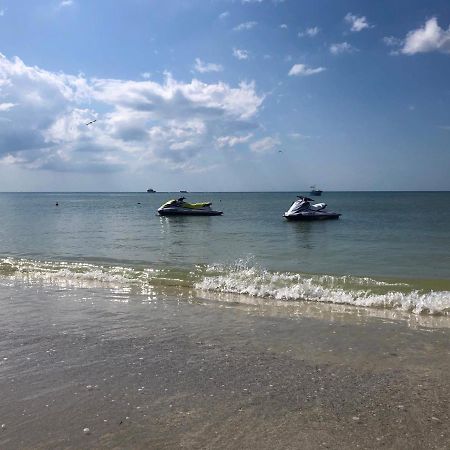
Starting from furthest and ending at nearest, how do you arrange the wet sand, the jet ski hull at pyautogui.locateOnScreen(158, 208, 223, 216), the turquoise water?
the jet ski hull at pyautogui.locateOnScreen(158, 208, 223, 216)
the turquoise water
the wet sand

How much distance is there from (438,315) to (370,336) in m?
3.24

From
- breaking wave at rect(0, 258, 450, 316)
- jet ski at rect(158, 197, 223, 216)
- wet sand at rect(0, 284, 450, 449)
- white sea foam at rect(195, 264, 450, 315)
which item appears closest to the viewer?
wet sand at rect(0, 284, 450, 449)

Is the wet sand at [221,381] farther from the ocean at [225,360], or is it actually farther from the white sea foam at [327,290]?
the white sea foam at [327,290]

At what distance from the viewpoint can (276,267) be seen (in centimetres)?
1939

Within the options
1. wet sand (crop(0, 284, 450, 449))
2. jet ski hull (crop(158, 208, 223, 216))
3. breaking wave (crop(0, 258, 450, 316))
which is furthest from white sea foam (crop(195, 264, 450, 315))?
jet ski hull (crop(158, 208, 223, 216))

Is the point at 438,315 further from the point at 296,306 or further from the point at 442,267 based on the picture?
the point at 442,267

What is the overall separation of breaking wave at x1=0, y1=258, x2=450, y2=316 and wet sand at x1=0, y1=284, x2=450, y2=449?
2.08 meters

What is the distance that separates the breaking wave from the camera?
1268 centimetres

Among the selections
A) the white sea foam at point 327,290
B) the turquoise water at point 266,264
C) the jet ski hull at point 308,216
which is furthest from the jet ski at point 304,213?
the white sea foam at point 327,290

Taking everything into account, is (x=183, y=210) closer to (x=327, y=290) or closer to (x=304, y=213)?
(x=304, y=213)

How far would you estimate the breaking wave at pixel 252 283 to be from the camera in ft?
41.6

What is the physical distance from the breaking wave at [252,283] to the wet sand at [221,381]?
6.82 feet

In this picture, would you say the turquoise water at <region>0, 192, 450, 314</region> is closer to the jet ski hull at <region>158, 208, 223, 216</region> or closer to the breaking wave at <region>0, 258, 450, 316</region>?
the breaking wave at <region>0, 258, 450, 316</region>

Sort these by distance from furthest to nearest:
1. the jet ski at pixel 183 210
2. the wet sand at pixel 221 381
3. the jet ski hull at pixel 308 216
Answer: the jet ski at pixel 183 210 < the jet ski hull at pixel 308 216 < the wet sand at pixel 221 381
